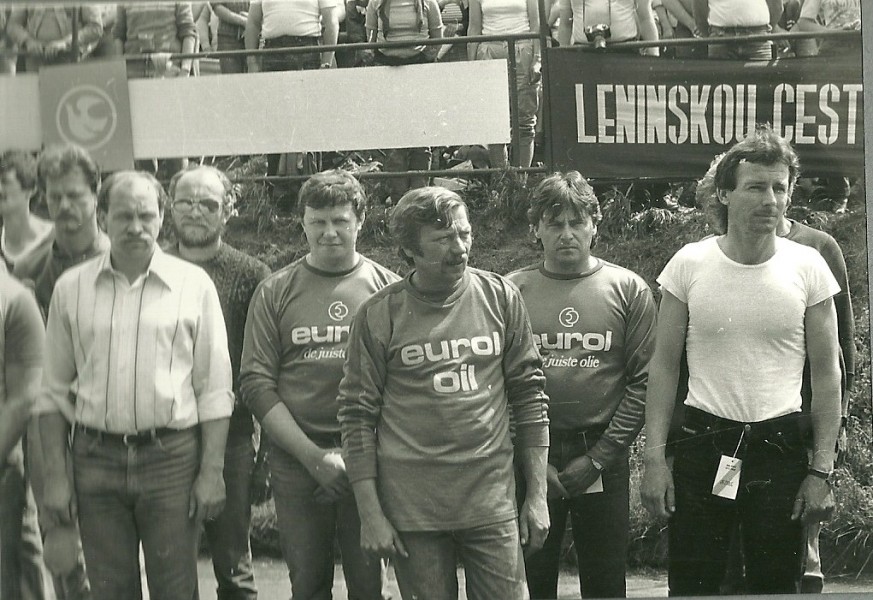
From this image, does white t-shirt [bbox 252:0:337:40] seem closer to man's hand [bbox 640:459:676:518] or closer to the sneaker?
man's hand [bbox 640:459:676:518]

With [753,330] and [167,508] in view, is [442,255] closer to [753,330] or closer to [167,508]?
[753,330]

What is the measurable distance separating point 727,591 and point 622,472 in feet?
2.15

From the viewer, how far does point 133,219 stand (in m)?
4.32

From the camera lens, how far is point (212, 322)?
169 inches

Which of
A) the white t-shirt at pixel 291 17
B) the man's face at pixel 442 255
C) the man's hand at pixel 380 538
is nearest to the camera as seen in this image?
the man's hand at pixel 380 538

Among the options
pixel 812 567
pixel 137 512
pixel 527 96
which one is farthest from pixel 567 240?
pixel 137 512

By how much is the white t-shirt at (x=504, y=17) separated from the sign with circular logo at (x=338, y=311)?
1260 millimetres

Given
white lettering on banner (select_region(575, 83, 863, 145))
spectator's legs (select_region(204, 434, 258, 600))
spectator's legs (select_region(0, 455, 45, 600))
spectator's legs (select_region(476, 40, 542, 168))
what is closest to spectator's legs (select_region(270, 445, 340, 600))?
spectator's legs (select_region(204, 434, 258, 600))

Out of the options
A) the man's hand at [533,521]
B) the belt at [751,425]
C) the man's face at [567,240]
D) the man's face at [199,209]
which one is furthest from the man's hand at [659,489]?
the man's face at [199,209]

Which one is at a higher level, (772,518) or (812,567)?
(772,518)

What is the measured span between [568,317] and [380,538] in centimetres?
112

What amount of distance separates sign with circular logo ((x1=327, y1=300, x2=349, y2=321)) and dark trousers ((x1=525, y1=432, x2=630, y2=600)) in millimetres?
969

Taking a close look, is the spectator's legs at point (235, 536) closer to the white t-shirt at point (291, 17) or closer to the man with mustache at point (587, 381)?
the man with mustache at point (587, 381)

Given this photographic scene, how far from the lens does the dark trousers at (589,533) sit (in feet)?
13.9
